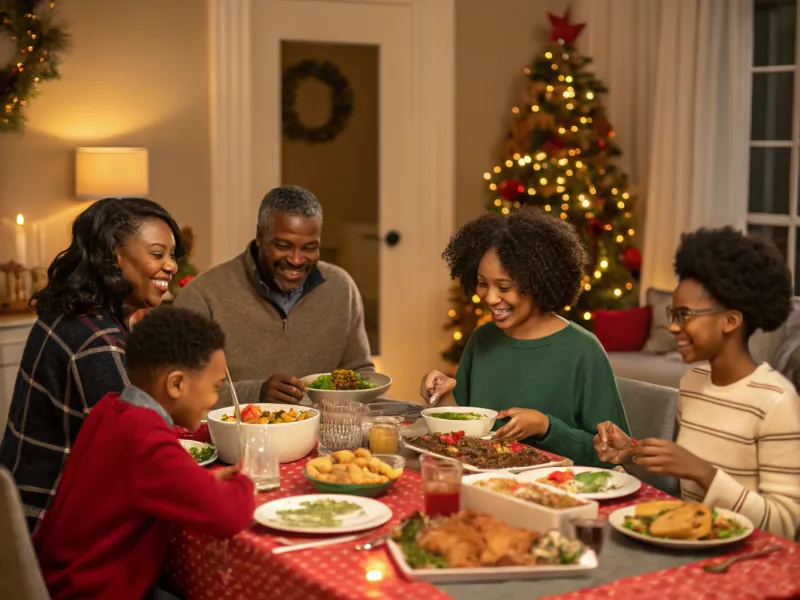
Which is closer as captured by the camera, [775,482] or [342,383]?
[775,482]

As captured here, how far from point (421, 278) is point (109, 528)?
14.6ft

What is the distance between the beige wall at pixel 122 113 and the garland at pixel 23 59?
24 centimetres

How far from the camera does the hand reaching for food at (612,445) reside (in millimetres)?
2252

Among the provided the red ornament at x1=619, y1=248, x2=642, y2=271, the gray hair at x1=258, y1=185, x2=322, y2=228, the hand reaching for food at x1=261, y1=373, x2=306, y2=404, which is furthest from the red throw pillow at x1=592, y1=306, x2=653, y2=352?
the hand reaching for food at x1=261, y1=373, x2=306, y2=404

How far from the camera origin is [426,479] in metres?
1.98

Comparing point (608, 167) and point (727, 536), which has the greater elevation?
point (608, 167)

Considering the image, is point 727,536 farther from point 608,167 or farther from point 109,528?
point 608,167

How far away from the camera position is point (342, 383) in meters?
2.86

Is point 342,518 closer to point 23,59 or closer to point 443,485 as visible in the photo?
point 443,485

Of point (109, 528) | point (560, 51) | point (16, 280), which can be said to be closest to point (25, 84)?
point (16, 280)

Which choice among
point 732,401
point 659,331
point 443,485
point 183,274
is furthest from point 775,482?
point 183,274

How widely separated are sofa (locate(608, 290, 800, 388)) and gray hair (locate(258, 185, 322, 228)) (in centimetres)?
158

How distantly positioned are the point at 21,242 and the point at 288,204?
2.52 metres

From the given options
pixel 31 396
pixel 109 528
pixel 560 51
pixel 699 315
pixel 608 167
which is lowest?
pixel 109 528
